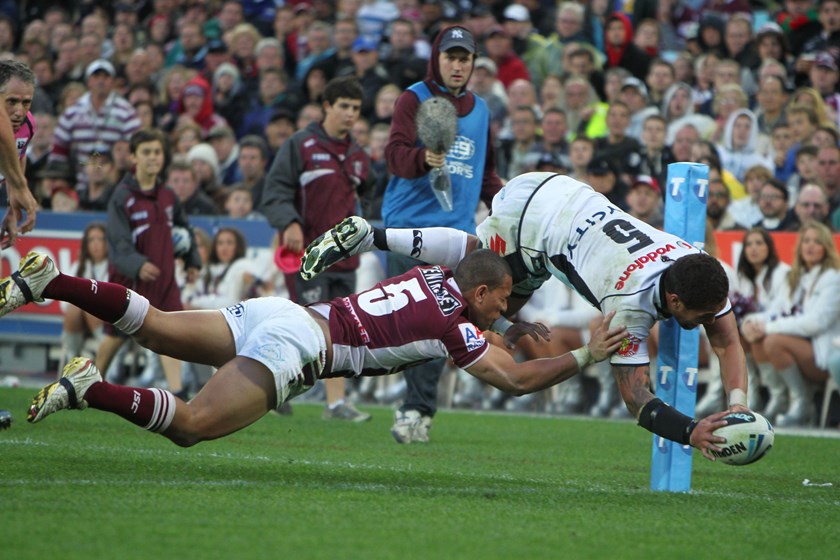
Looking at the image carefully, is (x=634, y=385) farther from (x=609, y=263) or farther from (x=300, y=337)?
(x=300, y=337)

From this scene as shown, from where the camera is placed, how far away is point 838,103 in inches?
595

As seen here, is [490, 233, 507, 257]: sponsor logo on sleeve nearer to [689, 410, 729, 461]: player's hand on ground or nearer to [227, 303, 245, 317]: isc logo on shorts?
[227, 303, 245, 317]: isc logo on shorts

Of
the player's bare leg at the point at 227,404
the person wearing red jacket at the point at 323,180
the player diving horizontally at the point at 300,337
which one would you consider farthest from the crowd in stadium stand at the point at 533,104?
the player's bare leg at the point at 227,404

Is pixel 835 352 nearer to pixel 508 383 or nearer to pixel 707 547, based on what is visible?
pixel 508 383

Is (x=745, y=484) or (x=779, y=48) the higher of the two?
(x=779, y=48)

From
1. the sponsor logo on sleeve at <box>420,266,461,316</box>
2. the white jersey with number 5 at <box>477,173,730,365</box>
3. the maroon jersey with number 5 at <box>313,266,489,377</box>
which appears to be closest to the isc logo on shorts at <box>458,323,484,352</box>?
the maroon jersey with number 5 at <box>313,266,489,377</box>

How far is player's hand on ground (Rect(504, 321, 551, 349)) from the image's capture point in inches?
283

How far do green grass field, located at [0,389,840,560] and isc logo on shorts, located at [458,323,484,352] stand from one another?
76 cm

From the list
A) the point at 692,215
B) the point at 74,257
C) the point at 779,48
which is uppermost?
the point at 779,48

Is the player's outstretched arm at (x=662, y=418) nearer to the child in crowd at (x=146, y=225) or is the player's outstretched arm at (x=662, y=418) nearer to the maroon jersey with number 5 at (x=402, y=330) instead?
the maroon jersey with number 5 at (x=402, y=330)

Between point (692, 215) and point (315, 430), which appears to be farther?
point (315, 430)

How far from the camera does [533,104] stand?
54.2 feet

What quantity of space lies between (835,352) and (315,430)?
16.2 feet

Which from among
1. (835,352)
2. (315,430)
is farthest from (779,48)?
(315,430)
